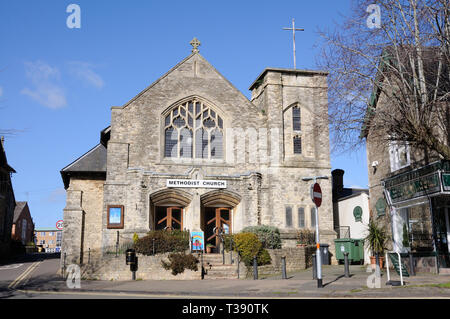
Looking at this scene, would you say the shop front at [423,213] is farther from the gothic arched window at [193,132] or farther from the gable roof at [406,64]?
the gothic arched window at [193,132]

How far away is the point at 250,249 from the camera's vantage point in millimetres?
21234

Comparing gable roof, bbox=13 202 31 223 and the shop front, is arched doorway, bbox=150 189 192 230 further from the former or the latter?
gable roof, bbox=13 202 31 223

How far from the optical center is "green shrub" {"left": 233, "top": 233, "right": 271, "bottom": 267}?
2100 centimetres

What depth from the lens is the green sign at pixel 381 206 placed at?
74.0 feet

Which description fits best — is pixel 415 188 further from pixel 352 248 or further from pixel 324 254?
pixel 324 254

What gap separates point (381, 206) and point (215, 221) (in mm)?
9167

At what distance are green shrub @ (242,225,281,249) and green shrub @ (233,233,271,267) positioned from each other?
1868 millimetres

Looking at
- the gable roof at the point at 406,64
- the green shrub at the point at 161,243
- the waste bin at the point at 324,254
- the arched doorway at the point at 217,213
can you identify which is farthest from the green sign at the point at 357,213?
the gable roof at the point at 406,64

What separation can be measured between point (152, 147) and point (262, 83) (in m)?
7.82

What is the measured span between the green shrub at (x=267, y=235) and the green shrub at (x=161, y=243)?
390 cm

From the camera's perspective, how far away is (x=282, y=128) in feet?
89.6

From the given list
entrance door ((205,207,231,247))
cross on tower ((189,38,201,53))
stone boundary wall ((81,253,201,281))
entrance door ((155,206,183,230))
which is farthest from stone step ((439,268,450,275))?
cross on tower ((189,38,201,53))
